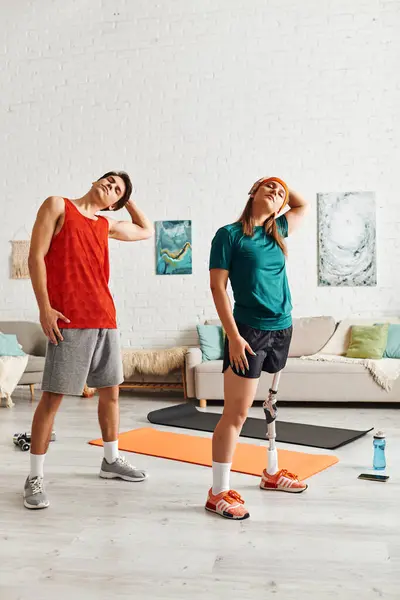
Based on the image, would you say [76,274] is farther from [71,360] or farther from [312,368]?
[312,368]

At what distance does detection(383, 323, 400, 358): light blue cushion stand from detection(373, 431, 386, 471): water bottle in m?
2.29

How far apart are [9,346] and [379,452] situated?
3556mm

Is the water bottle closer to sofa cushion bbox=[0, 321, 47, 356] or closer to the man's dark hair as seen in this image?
the man's dark hair

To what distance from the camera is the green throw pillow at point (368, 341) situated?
5.47 metres

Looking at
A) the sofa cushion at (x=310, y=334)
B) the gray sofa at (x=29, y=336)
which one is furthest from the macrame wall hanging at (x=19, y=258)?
the sofa cushion at (x=310, y=334)

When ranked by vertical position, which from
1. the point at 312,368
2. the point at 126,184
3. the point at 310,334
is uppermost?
the point at 126,184

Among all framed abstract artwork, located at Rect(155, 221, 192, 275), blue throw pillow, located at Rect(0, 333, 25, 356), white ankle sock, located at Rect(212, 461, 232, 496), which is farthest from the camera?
framed abstract artwork, located at Rect(155, 221, 192, 275)

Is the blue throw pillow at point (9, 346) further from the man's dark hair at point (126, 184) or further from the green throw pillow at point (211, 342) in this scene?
the man's dark hair at point (126, 184)

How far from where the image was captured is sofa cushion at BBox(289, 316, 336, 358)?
19.3ft

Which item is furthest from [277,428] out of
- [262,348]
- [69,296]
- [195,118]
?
[195,118]

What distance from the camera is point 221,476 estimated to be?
2697mm

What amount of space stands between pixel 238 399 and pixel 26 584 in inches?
40.5

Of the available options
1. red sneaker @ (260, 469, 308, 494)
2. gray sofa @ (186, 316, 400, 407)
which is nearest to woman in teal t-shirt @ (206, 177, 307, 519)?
red sneaker @ (260, 469, 308, 494)

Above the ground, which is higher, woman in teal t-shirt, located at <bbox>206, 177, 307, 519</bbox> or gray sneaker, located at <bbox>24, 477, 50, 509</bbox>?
woman in teal t-shirt, located at <bbox>206, 177, 307, 519</bbox>
